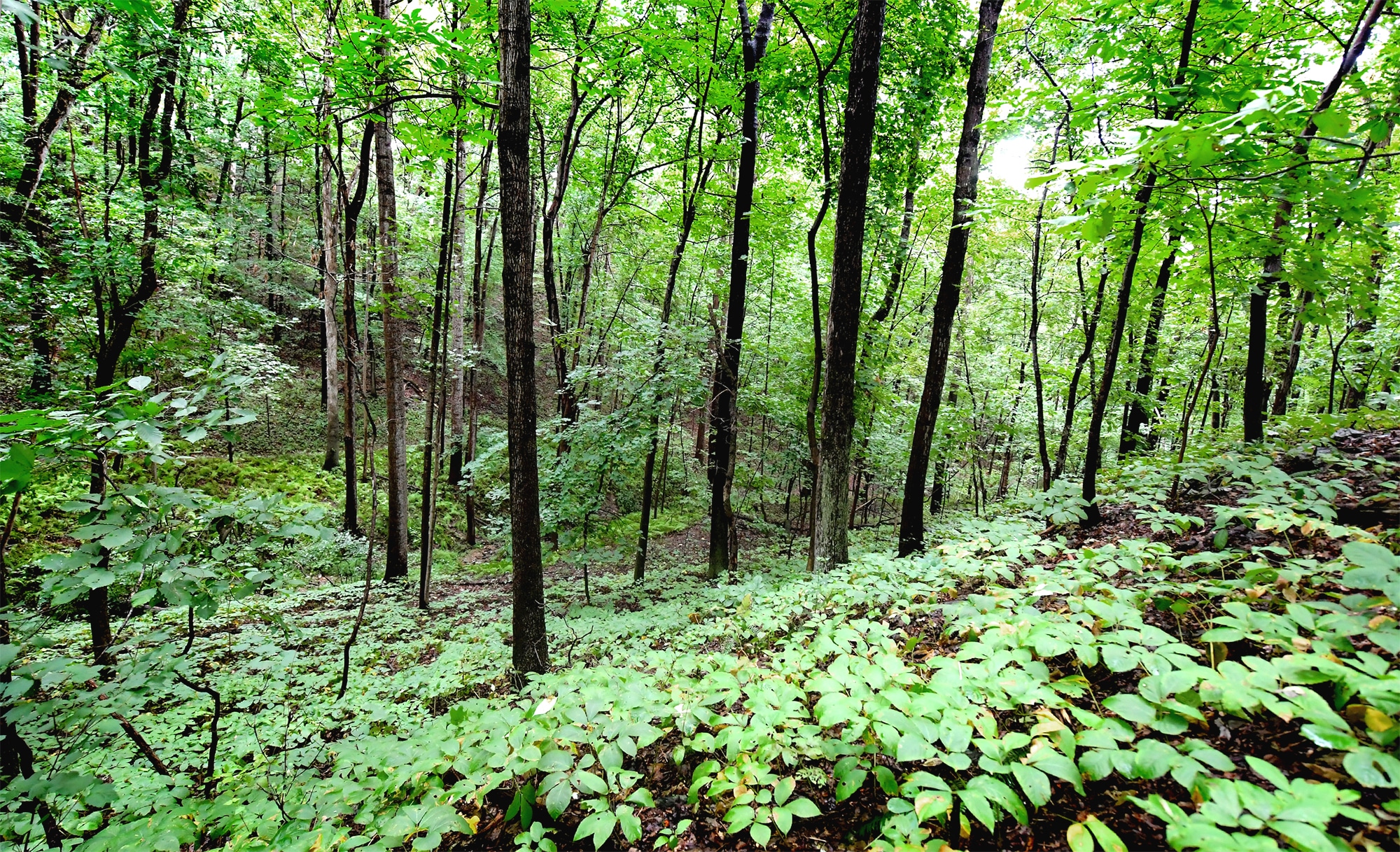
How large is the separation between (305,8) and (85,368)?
7896 millimetres

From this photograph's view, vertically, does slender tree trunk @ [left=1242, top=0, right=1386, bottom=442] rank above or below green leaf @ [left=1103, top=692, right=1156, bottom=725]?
above

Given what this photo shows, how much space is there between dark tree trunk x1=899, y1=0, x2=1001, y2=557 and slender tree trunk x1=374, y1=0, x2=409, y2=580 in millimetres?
7960

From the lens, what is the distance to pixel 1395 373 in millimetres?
7922

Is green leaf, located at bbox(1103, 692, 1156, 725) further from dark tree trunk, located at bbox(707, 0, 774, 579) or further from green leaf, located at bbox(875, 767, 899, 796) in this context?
dark tree trunk, located at bbox(707, 0, 774, 579)

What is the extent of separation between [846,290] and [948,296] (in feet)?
8.20

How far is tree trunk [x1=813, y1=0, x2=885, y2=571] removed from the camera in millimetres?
5352

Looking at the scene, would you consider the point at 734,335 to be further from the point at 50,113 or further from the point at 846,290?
the point at 50,113

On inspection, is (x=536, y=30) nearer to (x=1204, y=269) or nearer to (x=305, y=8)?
(x=305, y=8)

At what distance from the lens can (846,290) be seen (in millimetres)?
5652

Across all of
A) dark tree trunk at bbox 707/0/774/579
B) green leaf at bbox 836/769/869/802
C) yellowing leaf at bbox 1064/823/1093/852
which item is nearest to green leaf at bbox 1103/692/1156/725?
yellowing leaf at bbox 1064/823/1093/852

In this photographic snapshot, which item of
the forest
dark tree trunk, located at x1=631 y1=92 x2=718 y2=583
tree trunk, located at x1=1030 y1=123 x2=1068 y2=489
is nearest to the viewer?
the forest

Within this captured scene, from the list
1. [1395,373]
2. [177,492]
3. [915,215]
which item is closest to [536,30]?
[177,492]

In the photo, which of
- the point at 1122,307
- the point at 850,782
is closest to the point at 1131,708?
the point at 850,782

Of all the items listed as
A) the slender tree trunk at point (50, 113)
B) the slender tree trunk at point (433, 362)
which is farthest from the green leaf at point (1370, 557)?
the slender tree trunk at point (50, 113)
